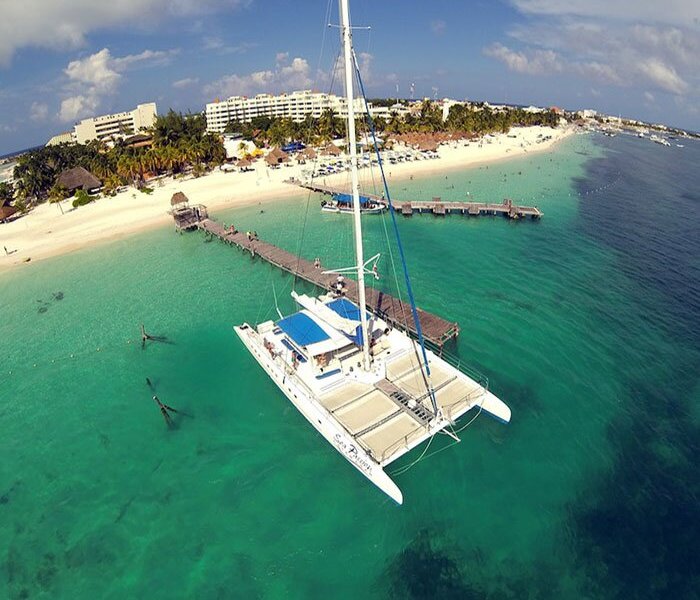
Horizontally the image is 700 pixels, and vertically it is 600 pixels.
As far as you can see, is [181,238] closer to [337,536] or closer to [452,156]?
[337,536]

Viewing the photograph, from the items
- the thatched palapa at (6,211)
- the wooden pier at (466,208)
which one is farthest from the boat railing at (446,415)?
the thatched palapa at (6,211)

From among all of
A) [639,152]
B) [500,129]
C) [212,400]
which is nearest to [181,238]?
[212,400]

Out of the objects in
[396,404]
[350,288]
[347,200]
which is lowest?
[396,404]

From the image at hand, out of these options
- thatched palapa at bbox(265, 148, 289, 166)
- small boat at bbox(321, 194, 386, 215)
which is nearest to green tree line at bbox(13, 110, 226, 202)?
thatched palapa at bbox(265, 148, 289, 166)

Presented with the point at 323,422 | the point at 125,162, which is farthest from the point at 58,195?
the point at 323,422

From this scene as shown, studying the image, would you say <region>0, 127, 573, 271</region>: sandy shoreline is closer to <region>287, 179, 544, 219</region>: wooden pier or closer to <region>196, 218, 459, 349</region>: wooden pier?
<region>196, 218, 459, 349</region>: wooden pier

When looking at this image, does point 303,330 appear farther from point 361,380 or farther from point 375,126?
point 375,126

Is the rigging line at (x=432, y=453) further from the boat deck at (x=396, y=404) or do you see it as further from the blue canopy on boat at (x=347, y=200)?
the blue canopy on boat at (x=347, y=200)
